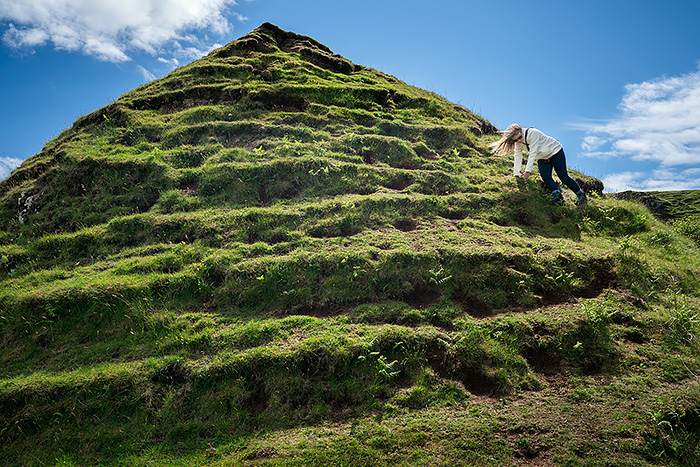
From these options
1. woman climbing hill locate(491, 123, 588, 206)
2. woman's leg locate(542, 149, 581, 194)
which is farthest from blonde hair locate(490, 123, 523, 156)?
woman's leg locate(542, 149, 581, 194)

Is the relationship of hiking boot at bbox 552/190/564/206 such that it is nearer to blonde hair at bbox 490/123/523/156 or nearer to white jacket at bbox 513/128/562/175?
white jacket at bbox 513/128/562/175

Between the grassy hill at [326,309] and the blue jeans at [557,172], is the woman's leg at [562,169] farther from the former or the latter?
the grassy hill at [326,309]

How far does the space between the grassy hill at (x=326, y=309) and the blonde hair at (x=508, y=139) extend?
2.71 ft

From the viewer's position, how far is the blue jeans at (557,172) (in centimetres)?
1238

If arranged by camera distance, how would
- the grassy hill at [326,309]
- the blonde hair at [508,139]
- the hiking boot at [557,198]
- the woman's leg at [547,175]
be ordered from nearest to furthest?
1. the grassy hill at [326,309]
2. the hiking boot at [557,198]
3. the woman's leg at [547,175]
4. the blonde hair at [508,139]

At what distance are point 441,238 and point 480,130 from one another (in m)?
10.3

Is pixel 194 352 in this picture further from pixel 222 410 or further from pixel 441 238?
pixel 441 238

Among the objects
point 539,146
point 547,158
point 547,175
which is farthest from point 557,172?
point 539,146

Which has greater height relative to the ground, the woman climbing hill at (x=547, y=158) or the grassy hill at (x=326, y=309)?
the woman climbing hill at (x=547, y=158)

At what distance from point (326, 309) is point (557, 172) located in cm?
951

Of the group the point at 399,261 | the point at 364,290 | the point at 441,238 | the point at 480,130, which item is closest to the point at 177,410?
the point at 364,290

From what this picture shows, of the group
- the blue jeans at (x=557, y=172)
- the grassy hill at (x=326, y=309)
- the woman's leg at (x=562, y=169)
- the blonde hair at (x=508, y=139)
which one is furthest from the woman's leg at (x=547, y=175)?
the blonde hair at (x=508, y=139)

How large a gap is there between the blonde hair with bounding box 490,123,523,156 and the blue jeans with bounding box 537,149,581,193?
52.8 inches

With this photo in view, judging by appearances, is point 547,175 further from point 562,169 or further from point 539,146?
point 539,146
